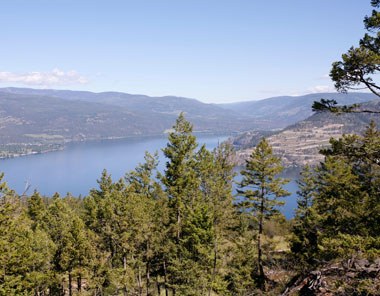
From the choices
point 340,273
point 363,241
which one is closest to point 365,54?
point 363,241

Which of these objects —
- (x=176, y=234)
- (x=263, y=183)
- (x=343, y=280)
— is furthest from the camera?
(x=263, y=183)

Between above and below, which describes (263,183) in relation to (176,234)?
above

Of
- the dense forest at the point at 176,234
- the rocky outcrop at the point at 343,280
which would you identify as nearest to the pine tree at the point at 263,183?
the dense forest at the point at 176,234

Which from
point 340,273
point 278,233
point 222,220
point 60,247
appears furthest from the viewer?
point 278,233

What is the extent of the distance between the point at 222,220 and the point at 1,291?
19.3 m

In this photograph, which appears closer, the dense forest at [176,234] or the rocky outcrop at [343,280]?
the rocky outcrop at [343,280]

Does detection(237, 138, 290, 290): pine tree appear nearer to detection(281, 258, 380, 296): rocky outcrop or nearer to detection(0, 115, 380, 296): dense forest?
detection(0, 115, 380, 296): dense forest

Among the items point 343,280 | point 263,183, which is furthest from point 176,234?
point 343,280

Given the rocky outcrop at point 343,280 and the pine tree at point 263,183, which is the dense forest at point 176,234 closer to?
the pine tree at point 263,183

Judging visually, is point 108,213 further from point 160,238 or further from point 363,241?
point 363,241

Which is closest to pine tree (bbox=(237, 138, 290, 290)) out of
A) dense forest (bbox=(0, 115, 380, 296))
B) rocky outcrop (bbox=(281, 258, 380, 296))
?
dense forest (bbox=(0, 115, 380, 296))

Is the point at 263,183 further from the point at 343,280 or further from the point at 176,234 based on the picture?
the point at 343,280

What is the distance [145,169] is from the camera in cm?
3234

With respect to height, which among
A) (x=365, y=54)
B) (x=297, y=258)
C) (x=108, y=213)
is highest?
(x=365, y=54)
